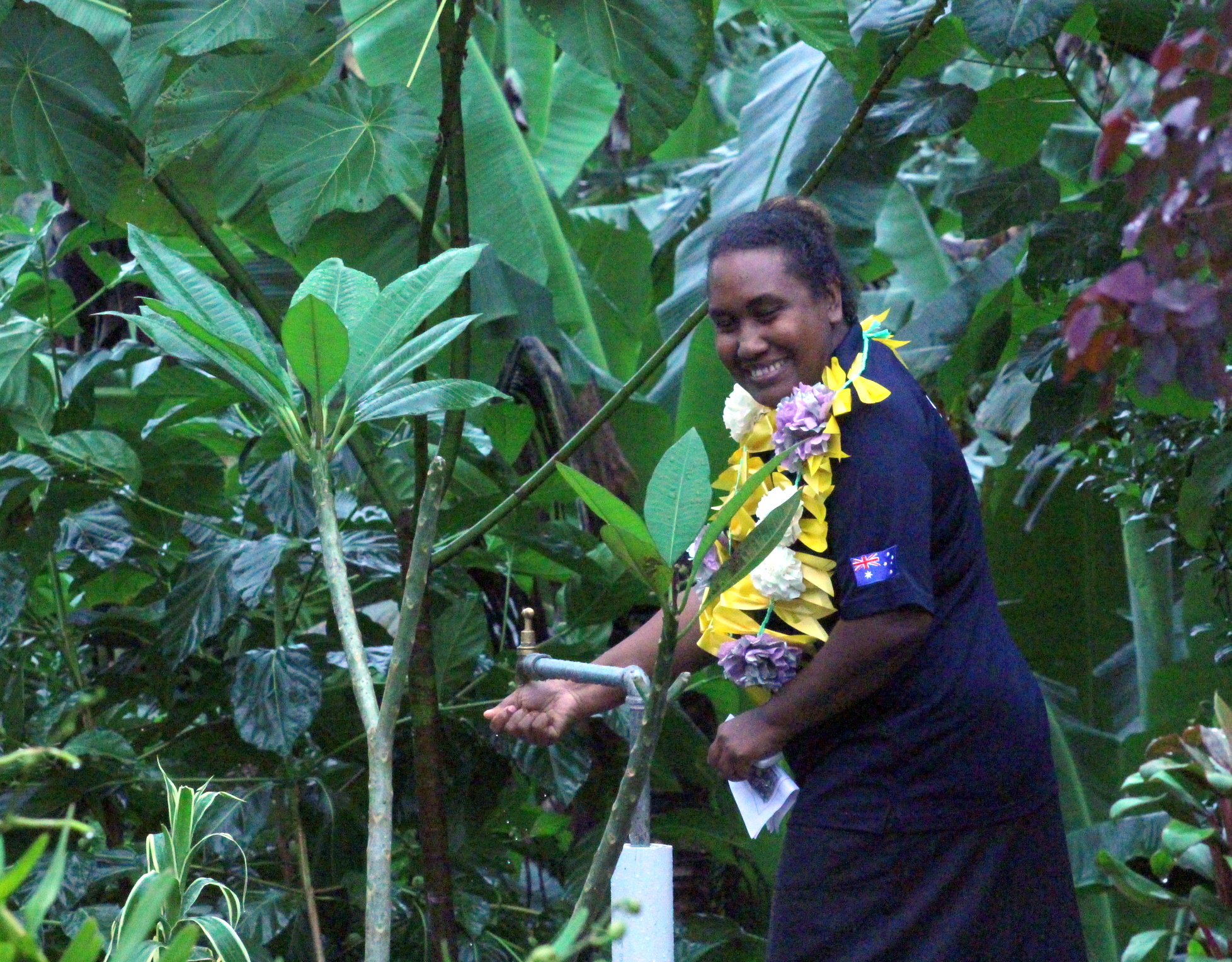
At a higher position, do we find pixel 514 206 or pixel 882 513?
pixel 514 206

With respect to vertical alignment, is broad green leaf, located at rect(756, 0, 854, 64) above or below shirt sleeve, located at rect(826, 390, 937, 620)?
above

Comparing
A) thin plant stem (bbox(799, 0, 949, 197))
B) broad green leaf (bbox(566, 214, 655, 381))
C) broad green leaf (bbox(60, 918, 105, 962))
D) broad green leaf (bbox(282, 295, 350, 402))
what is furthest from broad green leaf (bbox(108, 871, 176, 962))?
broad green leaf (bbox(566, 214, 655, 381))

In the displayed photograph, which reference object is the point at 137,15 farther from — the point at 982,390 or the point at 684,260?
the point at 982,390

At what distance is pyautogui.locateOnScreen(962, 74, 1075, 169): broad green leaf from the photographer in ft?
8.38

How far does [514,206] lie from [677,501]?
7.71 feet

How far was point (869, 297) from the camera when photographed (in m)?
4.70

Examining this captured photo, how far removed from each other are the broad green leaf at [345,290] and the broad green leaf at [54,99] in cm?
96

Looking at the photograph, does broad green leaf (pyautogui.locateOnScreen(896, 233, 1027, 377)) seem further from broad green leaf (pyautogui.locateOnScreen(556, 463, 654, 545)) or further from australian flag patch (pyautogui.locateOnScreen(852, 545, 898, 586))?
broad green leaf (pyautogui.locateOnScreen(556, 463, 654, 545))

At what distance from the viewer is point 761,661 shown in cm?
172

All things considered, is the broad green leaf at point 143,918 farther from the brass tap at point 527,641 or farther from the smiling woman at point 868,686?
the smiling woman at point 868,686

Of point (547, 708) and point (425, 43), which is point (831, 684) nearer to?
point (547, 708)

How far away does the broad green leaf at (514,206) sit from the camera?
327 centimetres

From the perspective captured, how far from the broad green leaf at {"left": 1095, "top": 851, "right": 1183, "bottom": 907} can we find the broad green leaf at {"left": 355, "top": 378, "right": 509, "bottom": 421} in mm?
745

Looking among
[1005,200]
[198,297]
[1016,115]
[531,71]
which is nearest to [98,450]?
[198,297]
